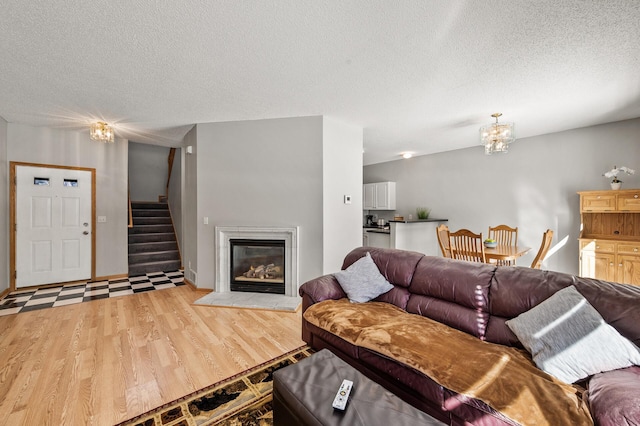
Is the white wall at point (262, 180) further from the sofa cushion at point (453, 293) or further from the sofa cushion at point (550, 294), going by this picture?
the sofa cushion at point (550, 294)

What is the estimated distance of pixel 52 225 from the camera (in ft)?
13.9

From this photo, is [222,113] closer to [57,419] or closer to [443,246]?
[57,419]

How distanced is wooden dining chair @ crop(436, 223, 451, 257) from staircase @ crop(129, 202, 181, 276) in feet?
16.7

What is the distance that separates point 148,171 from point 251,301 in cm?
573

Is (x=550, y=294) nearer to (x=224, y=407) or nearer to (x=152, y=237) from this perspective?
(x=224, y=407)

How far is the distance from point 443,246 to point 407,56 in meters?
2.45

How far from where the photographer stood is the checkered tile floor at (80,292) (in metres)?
3.46

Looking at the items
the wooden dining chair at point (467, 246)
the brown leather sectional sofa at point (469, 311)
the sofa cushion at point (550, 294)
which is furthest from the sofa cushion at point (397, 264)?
the wooden dining chair at point (467, 246)

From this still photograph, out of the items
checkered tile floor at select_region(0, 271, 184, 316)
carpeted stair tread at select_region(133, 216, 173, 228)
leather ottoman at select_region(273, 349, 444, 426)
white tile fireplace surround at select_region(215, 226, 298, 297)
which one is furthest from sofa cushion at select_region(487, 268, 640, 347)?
carpeted stair tread at select_region(133, 216, 173, 228)

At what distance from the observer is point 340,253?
389 cm

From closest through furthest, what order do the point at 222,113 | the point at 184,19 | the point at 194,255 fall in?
the point at 184,19 → the point at 222,113 → the point at 194,255

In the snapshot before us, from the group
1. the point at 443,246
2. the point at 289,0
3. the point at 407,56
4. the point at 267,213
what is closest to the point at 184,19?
the point at 289,0

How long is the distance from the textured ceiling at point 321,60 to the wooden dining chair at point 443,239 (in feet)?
5.08

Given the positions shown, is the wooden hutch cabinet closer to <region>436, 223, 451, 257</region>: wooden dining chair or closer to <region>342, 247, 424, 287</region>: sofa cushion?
<region>436, 223, 451, 257</region>: wooden dining chair
